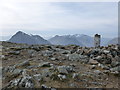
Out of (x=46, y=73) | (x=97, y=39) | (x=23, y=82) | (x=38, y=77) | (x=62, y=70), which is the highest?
(x=97, y=39)

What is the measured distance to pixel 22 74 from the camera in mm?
18688

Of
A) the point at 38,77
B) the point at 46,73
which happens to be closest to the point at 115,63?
the point at 46,73

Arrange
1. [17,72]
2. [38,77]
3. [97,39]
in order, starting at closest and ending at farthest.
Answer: [38,77]
[17,72]
[97,39]

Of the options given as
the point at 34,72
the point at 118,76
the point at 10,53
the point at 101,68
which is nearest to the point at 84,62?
the point at 101,68

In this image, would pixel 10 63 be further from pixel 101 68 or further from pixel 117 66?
pixel 117 66

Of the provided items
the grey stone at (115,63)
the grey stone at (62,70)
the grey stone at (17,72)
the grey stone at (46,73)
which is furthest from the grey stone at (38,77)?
the grey stone at (115,63)

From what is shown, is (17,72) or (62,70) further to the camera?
(17,72)

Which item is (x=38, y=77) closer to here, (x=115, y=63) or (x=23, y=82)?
(x=23, y=82)

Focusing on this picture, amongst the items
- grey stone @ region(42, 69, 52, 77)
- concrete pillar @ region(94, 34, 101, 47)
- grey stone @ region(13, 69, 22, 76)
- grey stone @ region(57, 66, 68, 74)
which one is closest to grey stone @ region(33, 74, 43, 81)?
grey stone @ region(42, 69, 52, 77)

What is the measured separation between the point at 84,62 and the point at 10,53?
10391 millimetres

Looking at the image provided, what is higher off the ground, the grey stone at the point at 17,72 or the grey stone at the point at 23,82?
the grey stone at the point at 17,72

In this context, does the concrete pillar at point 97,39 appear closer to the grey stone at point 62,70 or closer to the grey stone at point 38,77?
the grey stone at point 62,70

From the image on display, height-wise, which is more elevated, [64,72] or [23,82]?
Result: [64,72]

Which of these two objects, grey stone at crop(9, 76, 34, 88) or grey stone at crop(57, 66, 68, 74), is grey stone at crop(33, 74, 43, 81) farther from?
grey stone at crop(57, 66, 68, 74)
